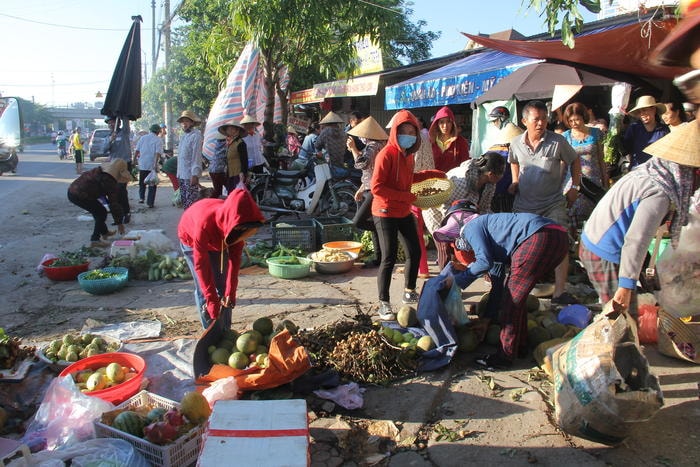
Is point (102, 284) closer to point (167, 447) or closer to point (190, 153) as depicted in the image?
point (190, 153)

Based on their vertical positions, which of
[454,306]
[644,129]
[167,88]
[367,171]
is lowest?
[454,306]

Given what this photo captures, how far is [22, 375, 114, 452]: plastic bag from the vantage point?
2871 mm

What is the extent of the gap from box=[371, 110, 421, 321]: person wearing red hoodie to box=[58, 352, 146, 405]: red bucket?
217 cm

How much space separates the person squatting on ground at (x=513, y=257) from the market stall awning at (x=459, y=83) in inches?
180

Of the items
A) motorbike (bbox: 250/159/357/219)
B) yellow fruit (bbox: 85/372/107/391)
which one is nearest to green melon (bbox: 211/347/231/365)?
yellow fruit (bbox: 85/372/107/391)

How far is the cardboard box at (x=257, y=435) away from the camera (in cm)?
226

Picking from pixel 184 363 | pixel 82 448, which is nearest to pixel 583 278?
pixel 184 363

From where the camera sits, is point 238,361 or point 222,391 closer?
point 222,391

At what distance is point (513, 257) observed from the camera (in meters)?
3.72

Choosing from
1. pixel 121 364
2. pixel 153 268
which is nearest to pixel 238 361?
pixel 121 364

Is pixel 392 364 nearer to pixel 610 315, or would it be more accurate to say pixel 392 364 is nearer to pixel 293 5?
pixel 610 315

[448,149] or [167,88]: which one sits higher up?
[167,88]

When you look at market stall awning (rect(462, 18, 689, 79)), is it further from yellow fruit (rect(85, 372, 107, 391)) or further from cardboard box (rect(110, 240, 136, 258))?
cardboard box (rect(110, 240, 136, 258))

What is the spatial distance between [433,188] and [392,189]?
1.00 meters
